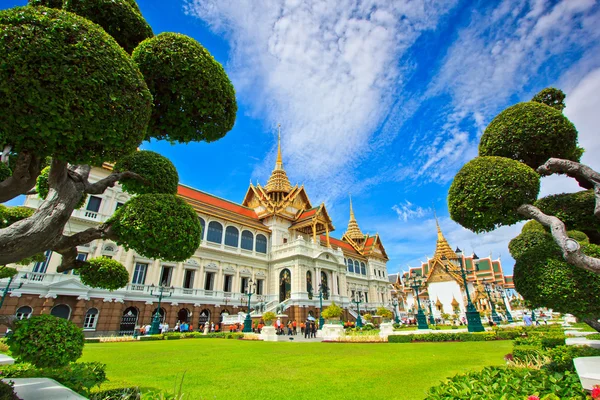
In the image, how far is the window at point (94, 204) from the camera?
22.3 m

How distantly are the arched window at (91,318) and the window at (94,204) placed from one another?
23.8 feet

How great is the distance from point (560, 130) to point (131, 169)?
985 centimetres

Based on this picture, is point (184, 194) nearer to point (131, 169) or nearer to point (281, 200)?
point (281, 200)

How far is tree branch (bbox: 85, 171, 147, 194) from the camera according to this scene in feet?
17.4

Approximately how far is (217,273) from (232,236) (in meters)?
4.31

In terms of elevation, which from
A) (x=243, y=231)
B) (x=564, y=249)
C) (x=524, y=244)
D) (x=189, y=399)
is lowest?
(x=189, y=399)

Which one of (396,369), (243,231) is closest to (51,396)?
(396,369)

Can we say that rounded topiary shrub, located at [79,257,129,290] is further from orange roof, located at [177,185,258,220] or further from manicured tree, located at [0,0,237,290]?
orange roof, located at [177,185,258,220]

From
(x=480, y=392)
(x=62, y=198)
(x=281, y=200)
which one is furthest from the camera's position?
(x=281, y=200)

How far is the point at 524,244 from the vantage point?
6918 millimetres

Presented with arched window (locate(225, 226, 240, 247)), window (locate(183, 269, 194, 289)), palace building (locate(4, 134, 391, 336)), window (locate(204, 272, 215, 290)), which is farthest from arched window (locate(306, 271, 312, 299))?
window (locate(183, 269, 194, 289))

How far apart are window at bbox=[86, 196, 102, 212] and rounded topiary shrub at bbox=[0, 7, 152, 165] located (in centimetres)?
2235

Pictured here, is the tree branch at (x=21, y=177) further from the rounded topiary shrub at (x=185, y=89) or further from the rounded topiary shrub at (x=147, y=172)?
the rounded topiary shrub at (x=185, y=89)

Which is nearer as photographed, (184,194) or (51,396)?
(51,396)
